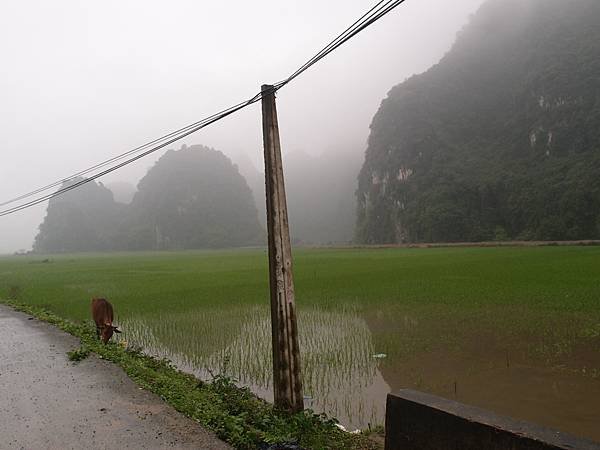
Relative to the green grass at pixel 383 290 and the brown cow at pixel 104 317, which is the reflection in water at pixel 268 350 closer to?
the brown cow at pixel 104 317

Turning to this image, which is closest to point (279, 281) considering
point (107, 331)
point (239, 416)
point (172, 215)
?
point (239, 416)

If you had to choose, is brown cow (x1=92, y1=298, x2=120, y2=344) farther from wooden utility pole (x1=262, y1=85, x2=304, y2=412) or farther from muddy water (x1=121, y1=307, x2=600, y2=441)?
wooden utility pole (x1=262, y1=85, x2=304, y2=412)

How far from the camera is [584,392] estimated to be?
510cm

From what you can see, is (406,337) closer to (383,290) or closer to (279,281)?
(279,281)

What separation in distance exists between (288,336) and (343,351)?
353cm

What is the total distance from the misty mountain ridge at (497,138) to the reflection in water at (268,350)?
44.6 metres

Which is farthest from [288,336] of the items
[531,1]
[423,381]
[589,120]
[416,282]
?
[531,1]

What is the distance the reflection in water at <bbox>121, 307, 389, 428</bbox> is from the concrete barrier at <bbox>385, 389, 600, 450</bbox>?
1746 millimetres

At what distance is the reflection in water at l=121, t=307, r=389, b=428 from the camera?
529cm

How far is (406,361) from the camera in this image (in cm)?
657

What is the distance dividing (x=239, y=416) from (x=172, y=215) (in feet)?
329

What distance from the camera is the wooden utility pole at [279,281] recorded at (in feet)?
13.4

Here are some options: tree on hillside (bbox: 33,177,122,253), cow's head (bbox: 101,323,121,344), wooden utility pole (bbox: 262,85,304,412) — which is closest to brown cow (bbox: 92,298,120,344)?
cow's head (bbox: 101,323,121,344)

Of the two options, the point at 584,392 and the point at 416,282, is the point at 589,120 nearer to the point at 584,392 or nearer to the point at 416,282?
the point at 416,282
